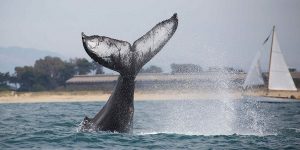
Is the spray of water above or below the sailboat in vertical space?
below

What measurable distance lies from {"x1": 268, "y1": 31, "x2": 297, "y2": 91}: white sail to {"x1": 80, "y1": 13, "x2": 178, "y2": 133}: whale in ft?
131

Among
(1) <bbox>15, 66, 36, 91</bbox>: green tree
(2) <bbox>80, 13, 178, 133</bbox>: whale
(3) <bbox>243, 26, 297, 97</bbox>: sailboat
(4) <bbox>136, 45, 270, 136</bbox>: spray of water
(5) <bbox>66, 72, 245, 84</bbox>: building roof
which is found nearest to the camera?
(2) <bbox>80, 13, 178, 133</bbox>: whale

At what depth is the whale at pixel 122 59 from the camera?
1127 centimetres

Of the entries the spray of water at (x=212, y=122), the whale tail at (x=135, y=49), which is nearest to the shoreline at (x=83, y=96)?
the spray of water at (x=212, y=122)

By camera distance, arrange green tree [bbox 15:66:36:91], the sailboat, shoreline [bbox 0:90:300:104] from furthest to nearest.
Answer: green tree [bbox 15:66:36:91] < shoreline [bbox 0:90:300:104] < the sailboat

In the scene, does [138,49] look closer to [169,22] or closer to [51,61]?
[169,22]

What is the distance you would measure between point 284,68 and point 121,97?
135ft

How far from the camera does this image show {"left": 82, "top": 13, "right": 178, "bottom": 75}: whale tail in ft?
37.6

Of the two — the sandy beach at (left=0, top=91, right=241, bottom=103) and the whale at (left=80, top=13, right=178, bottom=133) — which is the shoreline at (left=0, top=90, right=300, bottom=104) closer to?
the sandy beach at (left=0, top=91, right=241, bottom=103)

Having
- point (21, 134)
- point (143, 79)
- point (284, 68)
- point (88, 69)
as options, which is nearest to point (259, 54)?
point (284, 68)

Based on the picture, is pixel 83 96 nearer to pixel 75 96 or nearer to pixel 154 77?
pixel 75 96

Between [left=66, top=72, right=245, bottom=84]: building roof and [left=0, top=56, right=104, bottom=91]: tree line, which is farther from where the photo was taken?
[left=0, top=56, right=104, bottom=91]: tree line

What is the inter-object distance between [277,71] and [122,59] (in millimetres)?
41875

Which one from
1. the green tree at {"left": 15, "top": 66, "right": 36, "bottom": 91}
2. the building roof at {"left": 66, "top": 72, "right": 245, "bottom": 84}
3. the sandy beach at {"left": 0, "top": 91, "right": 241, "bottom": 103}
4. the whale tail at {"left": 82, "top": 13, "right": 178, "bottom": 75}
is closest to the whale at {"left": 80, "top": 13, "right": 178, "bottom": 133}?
the whale tail at {"left": 82, "top": 13, "right": 178, "bottom": 75}
